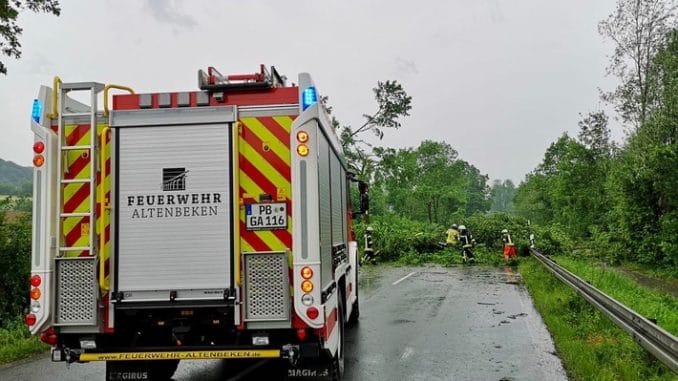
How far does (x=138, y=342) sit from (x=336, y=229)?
269 cm

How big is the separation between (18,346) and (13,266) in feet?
15.1

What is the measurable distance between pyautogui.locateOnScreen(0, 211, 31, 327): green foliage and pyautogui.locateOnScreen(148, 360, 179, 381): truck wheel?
747 cm

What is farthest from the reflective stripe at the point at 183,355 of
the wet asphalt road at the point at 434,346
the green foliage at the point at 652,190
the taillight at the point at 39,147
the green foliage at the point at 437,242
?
the green foliage at the point at 437,242

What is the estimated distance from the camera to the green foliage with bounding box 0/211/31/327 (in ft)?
41.0

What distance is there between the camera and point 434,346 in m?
8.59

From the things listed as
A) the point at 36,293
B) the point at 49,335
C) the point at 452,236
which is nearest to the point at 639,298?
the point at 49,335

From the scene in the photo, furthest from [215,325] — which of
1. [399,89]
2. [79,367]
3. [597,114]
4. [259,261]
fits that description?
[597,114]

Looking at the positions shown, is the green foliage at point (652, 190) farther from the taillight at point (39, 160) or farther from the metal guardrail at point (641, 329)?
the taillight at point (39, 160)

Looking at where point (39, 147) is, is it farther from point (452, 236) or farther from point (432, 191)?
point (432, 191)

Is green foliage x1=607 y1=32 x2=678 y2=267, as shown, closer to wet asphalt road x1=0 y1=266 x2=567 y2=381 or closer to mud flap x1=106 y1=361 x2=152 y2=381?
wet asphalt road x1=0 y1=266 x2=567 y2=381

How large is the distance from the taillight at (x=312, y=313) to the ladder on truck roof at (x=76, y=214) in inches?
78.6

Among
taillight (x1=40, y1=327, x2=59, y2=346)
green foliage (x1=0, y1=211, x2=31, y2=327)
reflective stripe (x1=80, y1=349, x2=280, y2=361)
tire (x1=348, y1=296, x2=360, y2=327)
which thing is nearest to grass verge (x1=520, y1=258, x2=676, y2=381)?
tire (x1=348, y1=296, x2=360, y2=327)

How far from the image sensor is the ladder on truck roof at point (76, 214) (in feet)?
17.3

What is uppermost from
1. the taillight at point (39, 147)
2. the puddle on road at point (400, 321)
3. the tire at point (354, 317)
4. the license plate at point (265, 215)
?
the taillight at point (39, 147)
